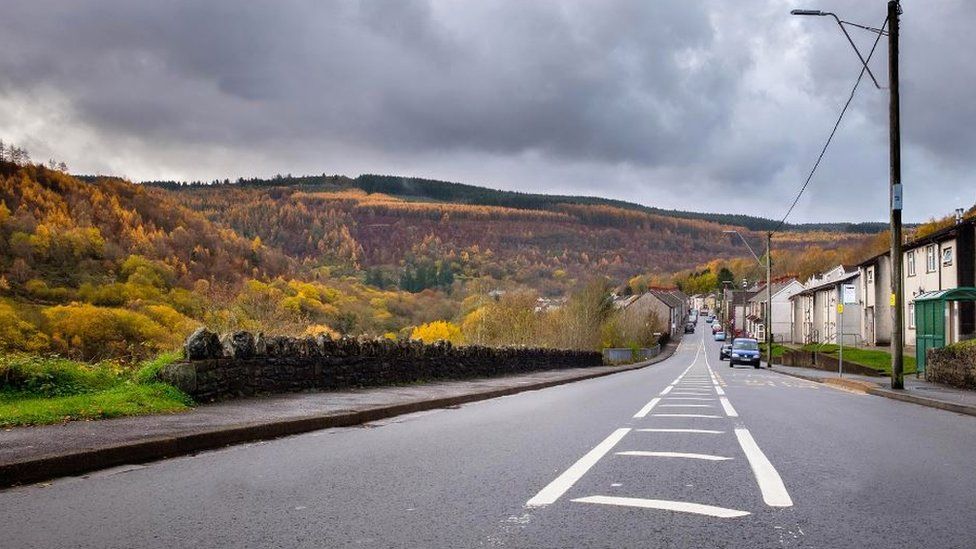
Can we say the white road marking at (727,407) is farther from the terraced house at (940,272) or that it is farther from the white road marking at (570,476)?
the terraced house at (940,272)

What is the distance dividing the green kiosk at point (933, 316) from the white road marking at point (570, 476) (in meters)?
18.2

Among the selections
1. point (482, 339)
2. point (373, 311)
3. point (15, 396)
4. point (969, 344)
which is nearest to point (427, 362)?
point (15, 396)

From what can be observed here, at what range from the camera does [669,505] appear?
547cm

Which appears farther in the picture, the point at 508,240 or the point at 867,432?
the point at 508,240

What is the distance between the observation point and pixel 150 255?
51312 mm

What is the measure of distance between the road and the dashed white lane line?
1.0 inches

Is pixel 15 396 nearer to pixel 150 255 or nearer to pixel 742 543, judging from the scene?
pixel 742 543

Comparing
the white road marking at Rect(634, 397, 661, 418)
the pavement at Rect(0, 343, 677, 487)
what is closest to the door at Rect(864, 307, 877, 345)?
the white road marking at Rect(634, 397, 661, 418)

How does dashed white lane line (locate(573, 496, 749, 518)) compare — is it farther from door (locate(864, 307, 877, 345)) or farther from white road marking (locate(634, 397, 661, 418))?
door (locate(864, 307, 877, 345))

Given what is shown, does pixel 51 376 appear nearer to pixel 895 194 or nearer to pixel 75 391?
pixel 75 391

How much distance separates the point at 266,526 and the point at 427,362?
16.8m

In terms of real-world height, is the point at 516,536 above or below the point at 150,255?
below

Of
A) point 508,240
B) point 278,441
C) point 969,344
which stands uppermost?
point 508,240

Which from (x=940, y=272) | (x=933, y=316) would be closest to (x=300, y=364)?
(x=933, y=316)
